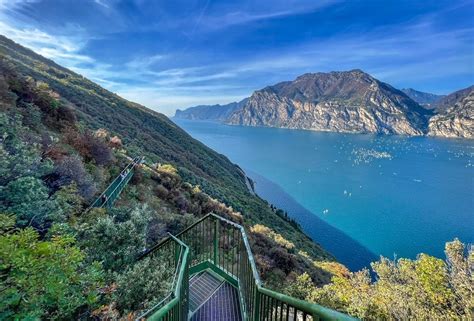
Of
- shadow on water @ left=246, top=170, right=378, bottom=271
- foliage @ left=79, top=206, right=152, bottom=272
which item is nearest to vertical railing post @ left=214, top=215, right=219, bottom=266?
foliage @ left=79, top=206, right=152, bottom=272

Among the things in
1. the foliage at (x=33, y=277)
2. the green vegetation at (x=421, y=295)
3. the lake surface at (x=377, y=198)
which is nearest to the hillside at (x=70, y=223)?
the foliage at (x=33, y=277)

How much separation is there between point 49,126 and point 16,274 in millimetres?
10156

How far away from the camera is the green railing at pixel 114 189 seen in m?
8.63

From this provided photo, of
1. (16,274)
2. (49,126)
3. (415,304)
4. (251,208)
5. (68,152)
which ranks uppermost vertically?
(49,126)

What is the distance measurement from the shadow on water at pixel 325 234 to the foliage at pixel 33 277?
107ft

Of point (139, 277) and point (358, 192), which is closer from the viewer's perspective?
point (139, 277)

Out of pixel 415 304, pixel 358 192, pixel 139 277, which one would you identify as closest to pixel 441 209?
pixel 358 192

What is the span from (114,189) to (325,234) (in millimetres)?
34989

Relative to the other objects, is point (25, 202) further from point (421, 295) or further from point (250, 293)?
point (421, 295)

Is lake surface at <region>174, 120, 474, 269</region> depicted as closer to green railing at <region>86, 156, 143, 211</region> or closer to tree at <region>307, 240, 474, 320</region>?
tree at <region>307, 240, 474, 320</region>

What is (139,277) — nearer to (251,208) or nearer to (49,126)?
(49,126)

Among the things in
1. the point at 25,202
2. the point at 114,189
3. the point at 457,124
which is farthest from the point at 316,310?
the point at 457,124

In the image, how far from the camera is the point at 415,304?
916 cm

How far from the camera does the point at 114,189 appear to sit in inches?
399
